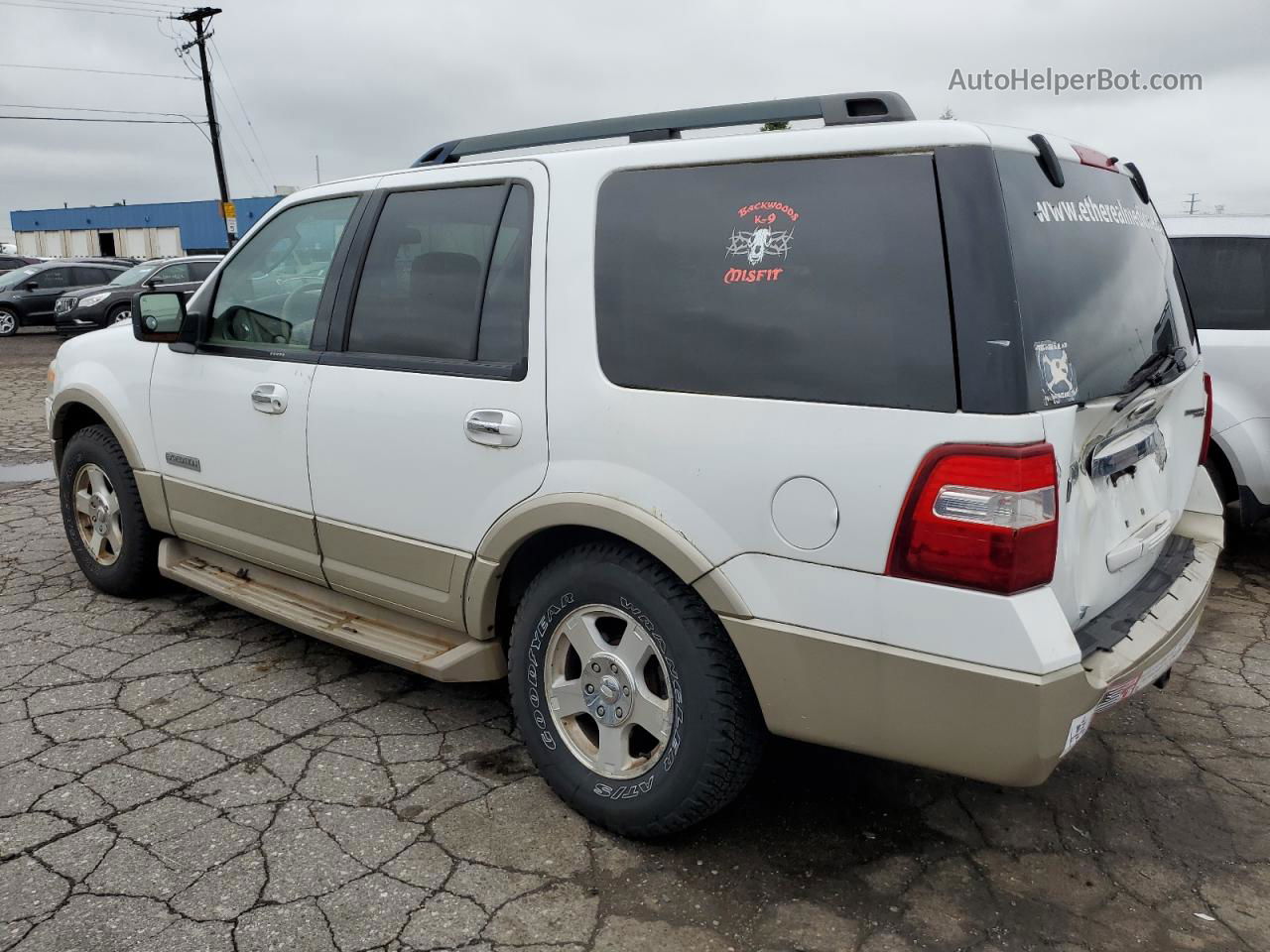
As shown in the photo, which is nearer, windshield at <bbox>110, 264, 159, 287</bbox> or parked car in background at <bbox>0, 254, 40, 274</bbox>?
windshield at <bbox>110, 264, 159, 287</bbox>

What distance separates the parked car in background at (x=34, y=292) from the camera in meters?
20.1

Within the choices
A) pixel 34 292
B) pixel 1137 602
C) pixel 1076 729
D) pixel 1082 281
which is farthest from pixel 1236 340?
pixel 34 292

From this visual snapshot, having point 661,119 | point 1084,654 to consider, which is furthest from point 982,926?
point 661,119

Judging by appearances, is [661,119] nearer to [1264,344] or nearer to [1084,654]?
[1084,654]

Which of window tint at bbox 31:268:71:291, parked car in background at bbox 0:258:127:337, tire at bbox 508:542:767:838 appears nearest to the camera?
tire at bbox 508:542:767:838

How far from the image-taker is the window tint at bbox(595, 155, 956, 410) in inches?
85.0

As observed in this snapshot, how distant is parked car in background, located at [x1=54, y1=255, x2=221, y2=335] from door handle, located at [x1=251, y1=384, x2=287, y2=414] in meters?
16.3

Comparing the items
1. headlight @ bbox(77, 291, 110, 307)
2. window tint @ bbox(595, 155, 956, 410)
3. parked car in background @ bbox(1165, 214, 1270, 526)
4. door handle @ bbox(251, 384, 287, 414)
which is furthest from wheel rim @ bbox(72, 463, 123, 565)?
headlight @ bbox(77, 291, 110, 307)

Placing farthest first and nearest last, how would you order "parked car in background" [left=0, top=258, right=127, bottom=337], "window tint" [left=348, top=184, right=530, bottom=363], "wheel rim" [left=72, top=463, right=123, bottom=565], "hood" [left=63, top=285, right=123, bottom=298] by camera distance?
"parked car in background" [left=0, top=258, right=127, bottom=337] → "hood" [left=63, top=285, right=123, bottom=298] → "wheel rim" [left=72, top=463, right=123, bottom=565] → "window tint" [left=348, top=184, right=530, bottom=363]

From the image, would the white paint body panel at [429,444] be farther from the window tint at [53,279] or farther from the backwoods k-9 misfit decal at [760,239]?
the window tint at [53,279]

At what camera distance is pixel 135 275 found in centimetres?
1950

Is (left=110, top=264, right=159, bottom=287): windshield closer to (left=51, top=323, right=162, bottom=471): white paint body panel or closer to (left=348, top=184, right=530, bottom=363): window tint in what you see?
(left=51, top=323, right=162, bottom=471): white paint body panel

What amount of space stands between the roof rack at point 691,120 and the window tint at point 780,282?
0.20 m

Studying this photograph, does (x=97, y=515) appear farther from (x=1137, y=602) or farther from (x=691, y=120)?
(x=1137, y=602)
